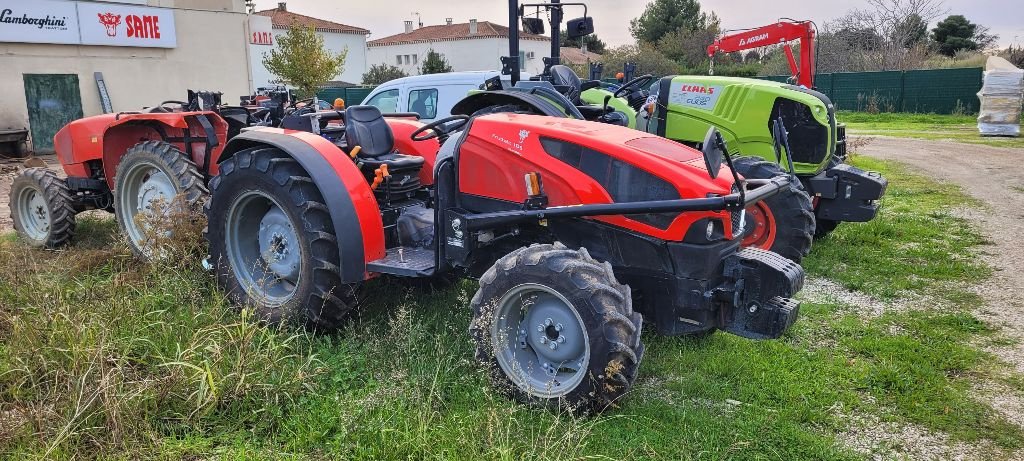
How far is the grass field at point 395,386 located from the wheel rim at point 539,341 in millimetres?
165

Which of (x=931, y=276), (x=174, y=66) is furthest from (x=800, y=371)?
(x=174, y=66)

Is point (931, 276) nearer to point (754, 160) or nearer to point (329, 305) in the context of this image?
point (754, 160)

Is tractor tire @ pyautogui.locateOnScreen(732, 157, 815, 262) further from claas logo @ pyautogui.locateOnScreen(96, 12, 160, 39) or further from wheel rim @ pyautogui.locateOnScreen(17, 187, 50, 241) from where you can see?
claas logo @ pyautogui.locateOnScreen(96, 12, 160, 39)

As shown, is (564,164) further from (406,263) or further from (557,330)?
(406,263)

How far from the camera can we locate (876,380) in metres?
4.27

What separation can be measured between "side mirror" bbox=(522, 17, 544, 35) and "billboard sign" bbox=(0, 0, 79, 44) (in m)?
12.1

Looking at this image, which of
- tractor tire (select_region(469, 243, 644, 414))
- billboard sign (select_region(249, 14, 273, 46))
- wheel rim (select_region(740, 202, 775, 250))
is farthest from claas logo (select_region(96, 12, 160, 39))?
tractor tire (select_region(469, 243, 644, 414))

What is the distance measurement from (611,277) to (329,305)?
1.80 meters

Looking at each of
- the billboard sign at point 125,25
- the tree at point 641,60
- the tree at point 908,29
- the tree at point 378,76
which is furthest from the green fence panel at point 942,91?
the tree at point 378,76

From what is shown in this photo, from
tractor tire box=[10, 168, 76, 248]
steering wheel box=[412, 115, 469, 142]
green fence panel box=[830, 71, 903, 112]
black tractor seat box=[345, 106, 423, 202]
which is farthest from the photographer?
green fence panel box=[830, 71, 903, 112]

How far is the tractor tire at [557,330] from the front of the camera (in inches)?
133

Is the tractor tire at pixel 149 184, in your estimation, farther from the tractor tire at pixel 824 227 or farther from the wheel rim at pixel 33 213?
the tractor tire at pixel 824 227

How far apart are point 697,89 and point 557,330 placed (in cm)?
486

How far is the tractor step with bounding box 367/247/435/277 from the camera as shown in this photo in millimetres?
4234
